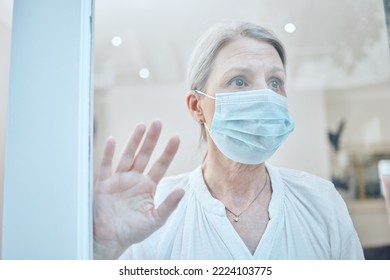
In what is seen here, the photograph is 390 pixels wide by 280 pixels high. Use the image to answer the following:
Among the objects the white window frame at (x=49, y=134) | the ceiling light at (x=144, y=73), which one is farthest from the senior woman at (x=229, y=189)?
the ceiling light at (x=144, y=73)

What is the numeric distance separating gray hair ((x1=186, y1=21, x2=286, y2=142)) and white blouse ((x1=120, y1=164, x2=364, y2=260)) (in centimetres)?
37

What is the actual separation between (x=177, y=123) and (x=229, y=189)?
1.07 feet

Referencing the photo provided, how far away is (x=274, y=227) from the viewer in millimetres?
1222

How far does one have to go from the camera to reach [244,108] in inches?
48.4

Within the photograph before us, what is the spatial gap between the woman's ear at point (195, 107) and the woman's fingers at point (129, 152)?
0.67 feet

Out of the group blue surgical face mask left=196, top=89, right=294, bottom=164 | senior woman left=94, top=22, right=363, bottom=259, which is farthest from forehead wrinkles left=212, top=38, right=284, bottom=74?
blue surgical face mask left=196, top=89, right=294, bottom=164

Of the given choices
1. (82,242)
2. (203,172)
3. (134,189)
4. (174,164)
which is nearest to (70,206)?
(82,242)

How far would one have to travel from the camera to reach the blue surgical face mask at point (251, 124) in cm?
A: 122

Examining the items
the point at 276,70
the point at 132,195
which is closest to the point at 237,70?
the point at 276,70

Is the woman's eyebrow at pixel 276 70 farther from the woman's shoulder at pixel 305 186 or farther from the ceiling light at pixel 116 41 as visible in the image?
the ceiling light at pixel 116 41

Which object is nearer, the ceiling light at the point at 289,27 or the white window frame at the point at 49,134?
the white window frame at the point at 49,134

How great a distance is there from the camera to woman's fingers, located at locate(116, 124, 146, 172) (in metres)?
1.27

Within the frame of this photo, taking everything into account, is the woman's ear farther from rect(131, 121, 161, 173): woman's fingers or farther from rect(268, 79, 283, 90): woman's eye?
rect(268, 79, 283, 90): woman's eye

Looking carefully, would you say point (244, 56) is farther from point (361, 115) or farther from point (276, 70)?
point (361, 115)
